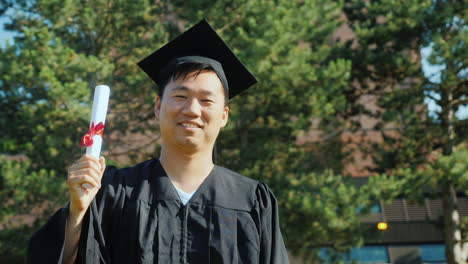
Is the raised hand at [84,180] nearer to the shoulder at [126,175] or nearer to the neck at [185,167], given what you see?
the shoulder at [126,175]

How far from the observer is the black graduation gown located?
1.98m

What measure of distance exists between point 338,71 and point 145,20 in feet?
16.2

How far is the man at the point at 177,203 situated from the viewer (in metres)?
1.96

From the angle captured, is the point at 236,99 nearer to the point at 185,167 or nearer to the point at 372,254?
the point at 185,167

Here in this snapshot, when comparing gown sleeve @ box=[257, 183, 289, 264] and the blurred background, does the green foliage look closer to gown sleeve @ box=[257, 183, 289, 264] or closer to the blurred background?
the blurred background

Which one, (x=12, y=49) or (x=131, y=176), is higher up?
(x=12, y=49)

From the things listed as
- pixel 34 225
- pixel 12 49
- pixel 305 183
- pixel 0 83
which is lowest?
pixel 34 225

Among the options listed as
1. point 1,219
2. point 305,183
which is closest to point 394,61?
point 305,183

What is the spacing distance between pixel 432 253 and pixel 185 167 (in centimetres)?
2021

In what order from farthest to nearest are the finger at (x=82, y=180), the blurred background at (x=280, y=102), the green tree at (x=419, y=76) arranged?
the green tree at (x=419, y=76) < the blurred background at (x=280, y=102) < the finger at (x=82, y=180)

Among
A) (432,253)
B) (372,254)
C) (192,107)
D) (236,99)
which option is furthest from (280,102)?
(432,253)

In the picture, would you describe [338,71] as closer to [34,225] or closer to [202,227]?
[34,225]

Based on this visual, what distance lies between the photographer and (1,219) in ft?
27.0

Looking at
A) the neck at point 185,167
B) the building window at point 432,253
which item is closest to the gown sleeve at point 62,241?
the neck at point 185,167
